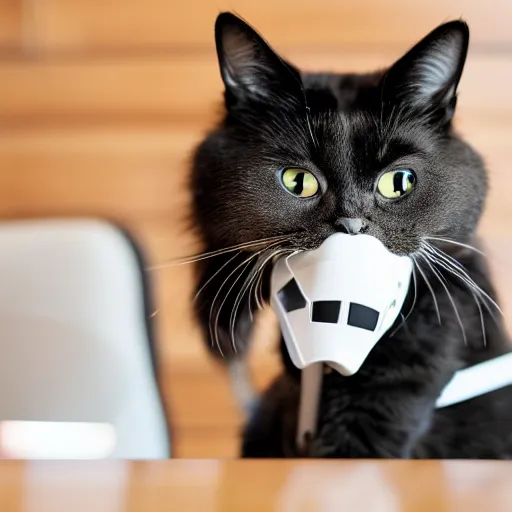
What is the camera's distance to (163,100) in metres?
0.89

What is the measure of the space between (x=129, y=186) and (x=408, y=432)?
487mm

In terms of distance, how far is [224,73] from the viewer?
65 cm

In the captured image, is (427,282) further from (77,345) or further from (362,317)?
(77,345)

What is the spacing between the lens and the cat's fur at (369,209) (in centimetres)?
61

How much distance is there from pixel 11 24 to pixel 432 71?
23.5 inches

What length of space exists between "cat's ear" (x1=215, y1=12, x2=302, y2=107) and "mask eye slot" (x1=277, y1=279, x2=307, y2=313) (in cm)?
18

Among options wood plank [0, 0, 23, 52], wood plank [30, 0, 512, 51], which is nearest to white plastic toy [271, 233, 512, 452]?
wood plank [30, 0, 512, 51]

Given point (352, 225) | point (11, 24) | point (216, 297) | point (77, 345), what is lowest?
point (77, 345)

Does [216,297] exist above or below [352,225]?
below

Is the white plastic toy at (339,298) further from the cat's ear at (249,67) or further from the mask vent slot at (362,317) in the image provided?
the cat's ear at (249,67)

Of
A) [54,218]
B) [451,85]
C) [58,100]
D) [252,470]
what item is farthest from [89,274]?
[451,85]

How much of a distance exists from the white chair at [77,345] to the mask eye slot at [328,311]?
→ 27 centimetres

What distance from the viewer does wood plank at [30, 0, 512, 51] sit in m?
0.80

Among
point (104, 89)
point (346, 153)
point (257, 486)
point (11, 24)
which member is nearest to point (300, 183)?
point (346, 153)
